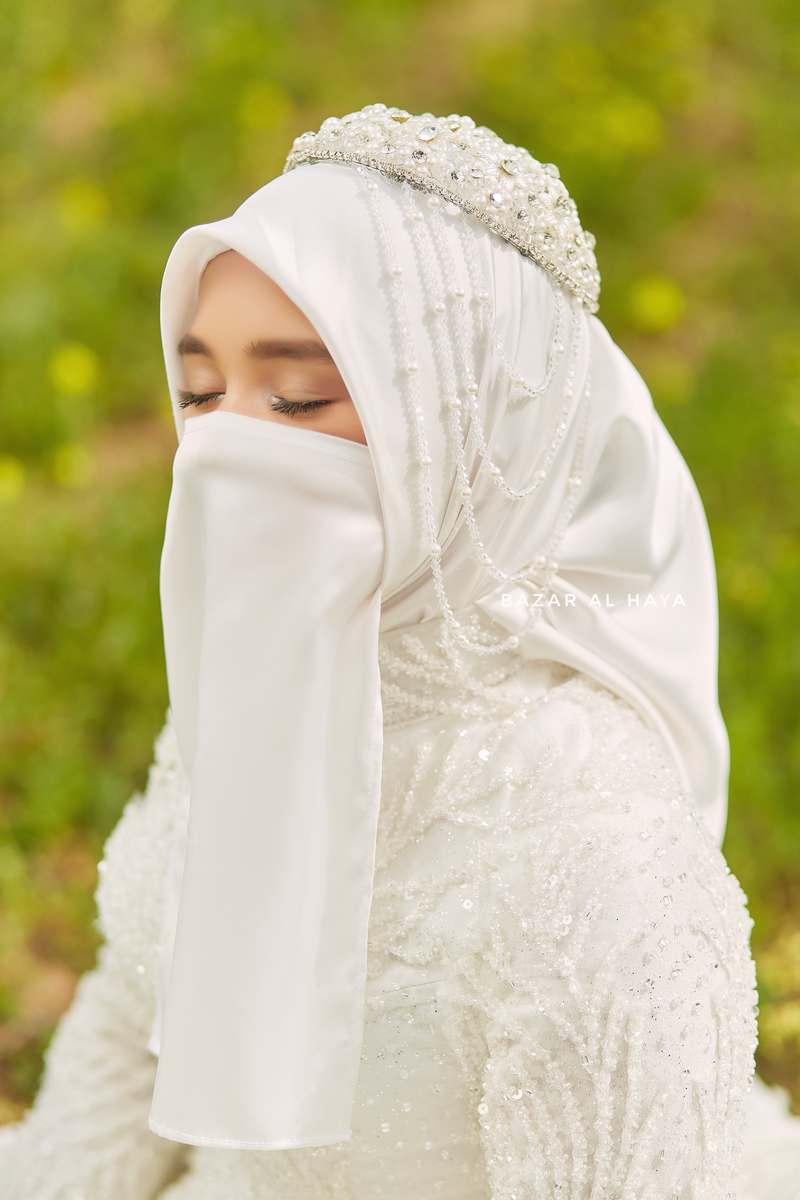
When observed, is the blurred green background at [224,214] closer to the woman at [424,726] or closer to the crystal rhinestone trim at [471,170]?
the woman at [424,726]

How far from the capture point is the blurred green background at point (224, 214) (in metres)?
2.66

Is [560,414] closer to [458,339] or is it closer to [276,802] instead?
[458,339]

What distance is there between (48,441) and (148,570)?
29.0 inches

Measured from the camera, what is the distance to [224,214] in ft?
15.0

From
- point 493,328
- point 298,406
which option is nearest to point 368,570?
point 298,406

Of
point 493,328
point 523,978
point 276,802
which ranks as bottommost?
point 523,978

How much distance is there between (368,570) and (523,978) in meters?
0.48

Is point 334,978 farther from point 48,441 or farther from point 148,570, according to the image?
point 48,441

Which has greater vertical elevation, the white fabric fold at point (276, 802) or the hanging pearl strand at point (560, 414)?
the hanging pearl strand at point (560, 414)

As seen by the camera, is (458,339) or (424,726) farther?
(424,726)

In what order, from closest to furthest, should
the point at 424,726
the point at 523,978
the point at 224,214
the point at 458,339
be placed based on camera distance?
the point at 523,978, the point at 458,339, the point at 424,726, the point at 224,214

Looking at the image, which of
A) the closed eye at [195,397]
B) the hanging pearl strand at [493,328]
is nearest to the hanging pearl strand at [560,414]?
the hanging pearl strand at [493,328]

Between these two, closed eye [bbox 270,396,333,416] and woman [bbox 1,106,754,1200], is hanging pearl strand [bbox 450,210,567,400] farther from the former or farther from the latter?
closed eye [bbox 270,396,333,416]

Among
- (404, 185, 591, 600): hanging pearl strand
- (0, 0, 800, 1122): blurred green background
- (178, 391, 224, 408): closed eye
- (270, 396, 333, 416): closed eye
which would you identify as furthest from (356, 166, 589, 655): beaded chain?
(0, 0, 800, 1122): blurred green background
